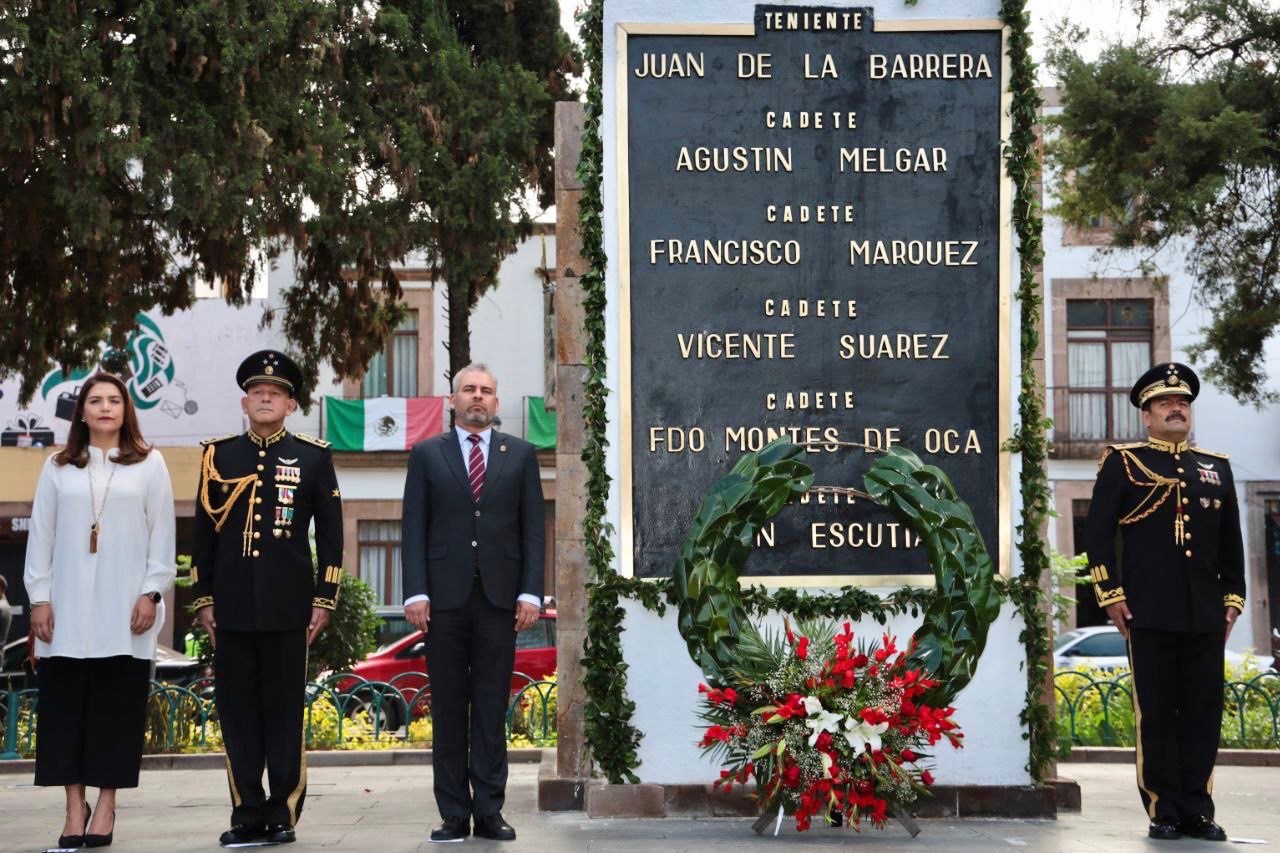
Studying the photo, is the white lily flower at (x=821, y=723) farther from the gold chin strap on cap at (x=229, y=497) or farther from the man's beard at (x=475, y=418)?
the gold chin strap on cap at (x=229, y=497)

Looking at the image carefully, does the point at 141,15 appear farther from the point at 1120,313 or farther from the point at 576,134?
the point at 1120,313

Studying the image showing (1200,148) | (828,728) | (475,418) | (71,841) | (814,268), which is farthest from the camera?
(1200,148)

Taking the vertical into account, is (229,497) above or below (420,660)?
above

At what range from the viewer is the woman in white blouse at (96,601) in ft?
22.9

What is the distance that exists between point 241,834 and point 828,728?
2493mm

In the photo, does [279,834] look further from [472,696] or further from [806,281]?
[806,281]

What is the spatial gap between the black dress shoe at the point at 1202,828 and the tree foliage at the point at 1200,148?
10.2m

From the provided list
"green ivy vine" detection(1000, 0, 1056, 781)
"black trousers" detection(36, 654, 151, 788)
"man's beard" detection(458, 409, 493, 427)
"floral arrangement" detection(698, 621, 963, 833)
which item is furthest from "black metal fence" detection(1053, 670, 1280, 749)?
"black trousers" detection(36, 654, 151, 788)

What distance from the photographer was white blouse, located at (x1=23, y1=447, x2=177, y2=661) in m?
6.98

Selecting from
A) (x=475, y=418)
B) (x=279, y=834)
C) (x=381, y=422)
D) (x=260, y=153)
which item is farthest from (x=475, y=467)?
(x=381, y=422)

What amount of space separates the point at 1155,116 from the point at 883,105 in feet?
31.1

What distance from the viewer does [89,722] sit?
7047 millimetres

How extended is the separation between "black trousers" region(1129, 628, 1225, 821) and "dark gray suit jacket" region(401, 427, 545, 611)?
2.75m

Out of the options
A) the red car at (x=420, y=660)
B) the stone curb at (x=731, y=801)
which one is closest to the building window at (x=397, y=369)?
the red car at (x=420, y=660)
